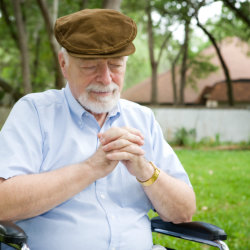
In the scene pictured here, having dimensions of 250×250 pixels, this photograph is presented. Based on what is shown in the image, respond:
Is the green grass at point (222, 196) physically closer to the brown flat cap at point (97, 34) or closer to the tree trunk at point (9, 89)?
the brown flat cap at point (97, 34)

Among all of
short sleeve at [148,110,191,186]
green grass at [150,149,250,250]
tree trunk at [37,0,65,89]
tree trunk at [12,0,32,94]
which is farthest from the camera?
tree trunk at [12,0,32,94]

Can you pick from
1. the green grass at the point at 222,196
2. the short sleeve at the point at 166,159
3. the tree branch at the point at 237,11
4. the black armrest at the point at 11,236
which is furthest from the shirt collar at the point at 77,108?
the tree branch at the point at 237,11

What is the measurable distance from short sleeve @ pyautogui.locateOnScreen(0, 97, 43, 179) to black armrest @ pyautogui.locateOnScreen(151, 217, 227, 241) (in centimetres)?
75

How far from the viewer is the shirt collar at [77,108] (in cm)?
220

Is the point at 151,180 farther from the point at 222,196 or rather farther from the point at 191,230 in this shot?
the point at 222,196

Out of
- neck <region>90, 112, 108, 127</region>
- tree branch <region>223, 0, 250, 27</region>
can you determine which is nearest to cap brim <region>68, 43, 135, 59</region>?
neck <region>90, 112, 108, 127</region>

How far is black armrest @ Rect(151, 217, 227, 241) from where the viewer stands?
2.03 meters

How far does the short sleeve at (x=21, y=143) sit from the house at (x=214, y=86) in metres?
20.1

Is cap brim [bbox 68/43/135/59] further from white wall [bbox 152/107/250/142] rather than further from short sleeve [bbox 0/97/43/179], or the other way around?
white wall [bbox 152/107/250/142]

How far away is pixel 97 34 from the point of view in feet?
6.53

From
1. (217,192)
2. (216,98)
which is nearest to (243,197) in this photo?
(217,192)

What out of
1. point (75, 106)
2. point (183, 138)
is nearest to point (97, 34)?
point (75, 106)

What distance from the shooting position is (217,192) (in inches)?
255

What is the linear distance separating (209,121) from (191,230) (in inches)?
598
